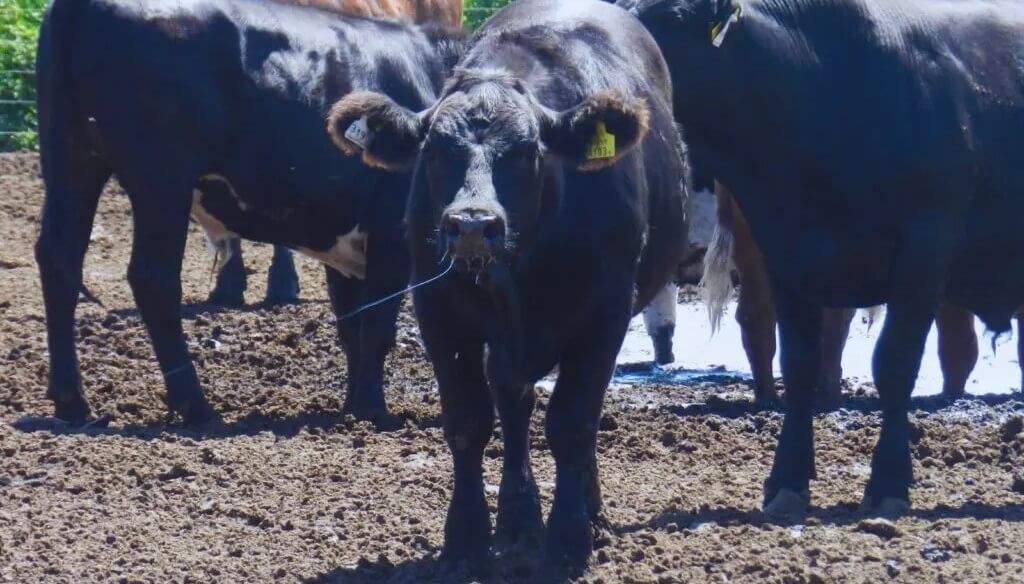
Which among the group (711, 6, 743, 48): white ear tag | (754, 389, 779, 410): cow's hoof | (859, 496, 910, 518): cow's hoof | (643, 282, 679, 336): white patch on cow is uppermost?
(711, 6, 743, 48): white ear tag

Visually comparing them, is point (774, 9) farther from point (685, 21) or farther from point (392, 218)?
point (392, 218)

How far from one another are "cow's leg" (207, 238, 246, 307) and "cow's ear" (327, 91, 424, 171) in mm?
6095

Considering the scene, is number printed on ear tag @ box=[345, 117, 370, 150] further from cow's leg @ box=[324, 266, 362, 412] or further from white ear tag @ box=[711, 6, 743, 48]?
cow's leg @ box=[324, 266, 362, 412]

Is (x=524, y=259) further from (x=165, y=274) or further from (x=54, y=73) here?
(x=54, y=73)

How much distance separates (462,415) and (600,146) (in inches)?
40.0

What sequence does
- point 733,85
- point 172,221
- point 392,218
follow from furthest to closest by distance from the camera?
1. point 392,218
2. point 172,221
3. point 733,85

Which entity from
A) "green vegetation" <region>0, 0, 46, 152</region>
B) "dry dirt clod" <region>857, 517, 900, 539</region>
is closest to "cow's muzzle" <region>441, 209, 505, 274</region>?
"dry dirt clod" <region>857, 517, 900, 539</region>

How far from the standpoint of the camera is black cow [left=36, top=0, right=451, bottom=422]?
27.2ft

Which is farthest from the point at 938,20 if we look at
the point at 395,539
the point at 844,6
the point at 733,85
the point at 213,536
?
the point at 213,536

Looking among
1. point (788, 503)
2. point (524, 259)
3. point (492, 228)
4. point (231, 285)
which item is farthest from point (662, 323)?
point (492, 228)

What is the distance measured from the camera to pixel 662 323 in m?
11.2

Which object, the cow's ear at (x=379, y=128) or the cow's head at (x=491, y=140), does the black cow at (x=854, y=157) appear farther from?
the cow's ear at (x=379, y=128)

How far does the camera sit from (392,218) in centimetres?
898

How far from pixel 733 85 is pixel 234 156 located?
2690 mm
